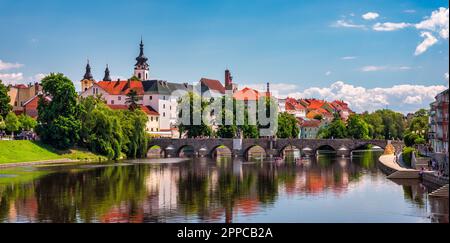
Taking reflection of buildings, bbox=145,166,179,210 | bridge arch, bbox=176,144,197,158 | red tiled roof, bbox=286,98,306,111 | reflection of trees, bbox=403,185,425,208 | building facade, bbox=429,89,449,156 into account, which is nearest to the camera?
reflection of trees, bbox=403,185,425,208

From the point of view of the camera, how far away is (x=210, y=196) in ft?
144

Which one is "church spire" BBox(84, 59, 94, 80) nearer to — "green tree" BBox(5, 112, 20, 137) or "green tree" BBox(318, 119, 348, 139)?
"green tree" BBox(318, 119, 348, 139)

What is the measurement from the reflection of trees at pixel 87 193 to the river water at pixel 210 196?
52 millimetres

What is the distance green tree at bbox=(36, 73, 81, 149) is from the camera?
3115 inches

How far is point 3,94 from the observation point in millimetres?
81438

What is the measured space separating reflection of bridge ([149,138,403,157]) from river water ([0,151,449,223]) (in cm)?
2437

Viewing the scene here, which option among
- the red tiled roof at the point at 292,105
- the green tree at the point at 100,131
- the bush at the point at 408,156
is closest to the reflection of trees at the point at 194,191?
the bush at the point at 408,156

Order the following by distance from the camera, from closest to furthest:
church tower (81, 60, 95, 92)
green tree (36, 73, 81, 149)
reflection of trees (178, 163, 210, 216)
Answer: reflection of trees (178, 163, 210, 216), green tree (36, 73, 81, 149), church tower (81, 60, 95, 92)

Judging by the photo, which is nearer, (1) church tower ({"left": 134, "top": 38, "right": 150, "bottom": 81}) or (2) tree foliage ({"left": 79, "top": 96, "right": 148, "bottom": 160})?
(2) tree foliage ({"left": 79, "top": 96, "right": 148, "bottom": 160})

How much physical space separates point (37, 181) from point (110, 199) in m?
12.8

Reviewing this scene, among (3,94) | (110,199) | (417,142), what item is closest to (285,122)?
(417,142)

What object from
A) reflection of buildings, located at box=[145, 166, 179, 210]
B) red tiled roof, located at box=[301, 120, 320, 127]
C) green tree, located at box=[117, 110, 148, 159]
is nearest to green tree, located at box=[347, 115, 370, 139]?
red tiled roof, located at box=[301, 120, 320, 127]

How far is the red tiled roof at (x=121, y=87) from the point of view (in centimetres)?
12800
